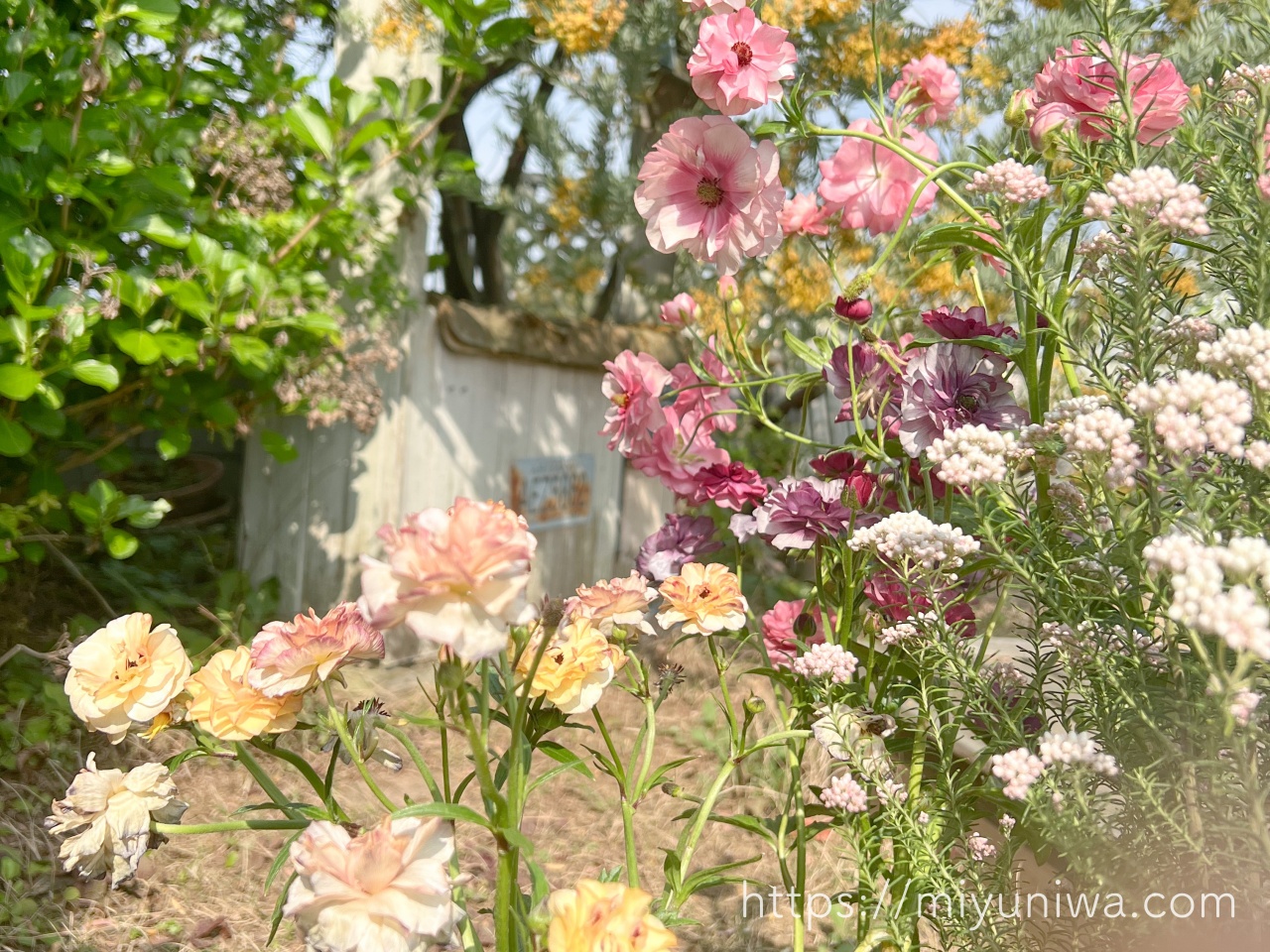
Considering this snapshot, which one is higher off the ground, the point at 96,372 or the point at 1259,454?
the point at 96,372

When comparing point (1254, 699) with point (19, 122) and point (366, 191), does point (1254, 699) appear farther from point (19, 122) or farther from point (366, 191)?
point (366, 191)

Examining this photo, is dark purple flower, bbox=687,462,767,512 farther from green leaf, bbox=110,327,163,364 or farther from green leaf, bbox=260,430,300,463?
green leaf, bbox=260,430,300,463

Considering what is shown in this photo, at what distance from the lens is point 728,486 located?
1062 millimetres

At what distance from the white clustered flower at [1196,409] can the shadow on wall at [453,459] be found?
228 cm

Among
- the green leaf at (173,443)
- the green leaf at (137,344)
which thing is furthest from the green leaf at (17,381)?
the green leaf at (173,443)

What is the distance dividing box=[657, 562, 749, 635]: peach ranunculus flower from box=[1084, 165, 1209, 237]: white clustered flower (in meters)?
0.45

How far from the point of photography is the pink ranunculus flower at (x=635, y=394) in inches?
42.2

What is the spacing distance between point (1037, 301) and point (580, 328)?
277 cm

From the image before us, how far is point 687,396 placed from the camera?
1.14 meters

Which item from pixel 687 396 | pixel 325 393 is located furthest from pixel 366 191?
pixel 687 396

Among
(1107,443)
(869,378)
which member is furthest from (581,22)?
(1107,443)

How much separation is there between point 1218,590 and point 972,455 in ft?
0.59

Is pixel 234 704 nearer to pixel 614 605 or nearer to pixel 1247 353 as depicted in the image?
pixel 614 605

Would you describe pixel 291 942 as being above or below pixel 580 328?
below
